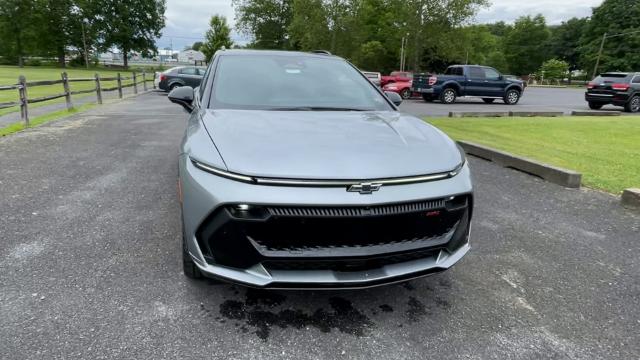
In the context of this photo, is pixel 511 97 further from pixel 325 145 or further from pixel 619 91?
pixel 325 145

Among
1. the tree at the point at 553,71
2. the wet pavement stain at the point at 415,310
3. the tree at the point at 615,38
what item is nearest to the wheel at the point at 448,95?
the wet pavement stain at the point at 415,310

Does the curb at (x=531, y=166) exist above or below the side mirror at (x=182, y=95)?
below

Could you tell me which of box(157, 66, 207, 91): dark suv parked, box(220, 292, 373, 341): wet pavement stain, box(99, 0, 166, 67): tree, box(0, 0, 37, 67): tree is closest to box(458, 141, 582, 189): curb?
box(220, 292, 373, 341): wet pavement stain

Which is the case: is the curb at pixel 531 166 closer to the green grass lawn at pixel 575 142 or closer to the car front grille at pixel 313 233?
the green grass lawn at pixel 575 142

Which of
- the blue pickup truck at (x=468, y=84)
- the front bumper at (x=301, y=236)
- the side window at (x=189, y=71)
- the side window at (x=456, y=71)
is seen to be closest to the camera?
the front bumper at (x=301, y=236)

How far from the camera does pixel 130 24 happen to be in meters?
60.6

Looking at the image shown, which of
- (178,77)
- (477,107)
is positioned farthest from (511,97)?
(178,77)

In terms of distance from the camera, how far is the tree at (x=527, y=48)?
3401 inches

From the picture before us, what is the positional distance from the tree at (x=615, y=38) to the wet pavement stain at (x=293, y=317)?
72681 millimetres

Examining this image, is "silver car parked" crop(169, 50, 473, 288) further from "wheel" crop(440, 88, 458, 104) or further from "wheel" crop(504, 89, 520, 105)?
"wheel" crop(504, 89, 520, 105)

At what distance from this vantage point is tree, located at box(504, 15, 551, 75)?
86.4 m

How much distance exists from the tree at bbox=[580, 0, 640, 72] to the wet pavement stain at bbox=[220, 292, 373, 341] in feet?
238

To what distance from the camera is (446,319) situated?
2520mm

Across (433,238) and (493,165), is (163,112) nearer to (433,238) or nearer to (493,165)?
(493,165)
